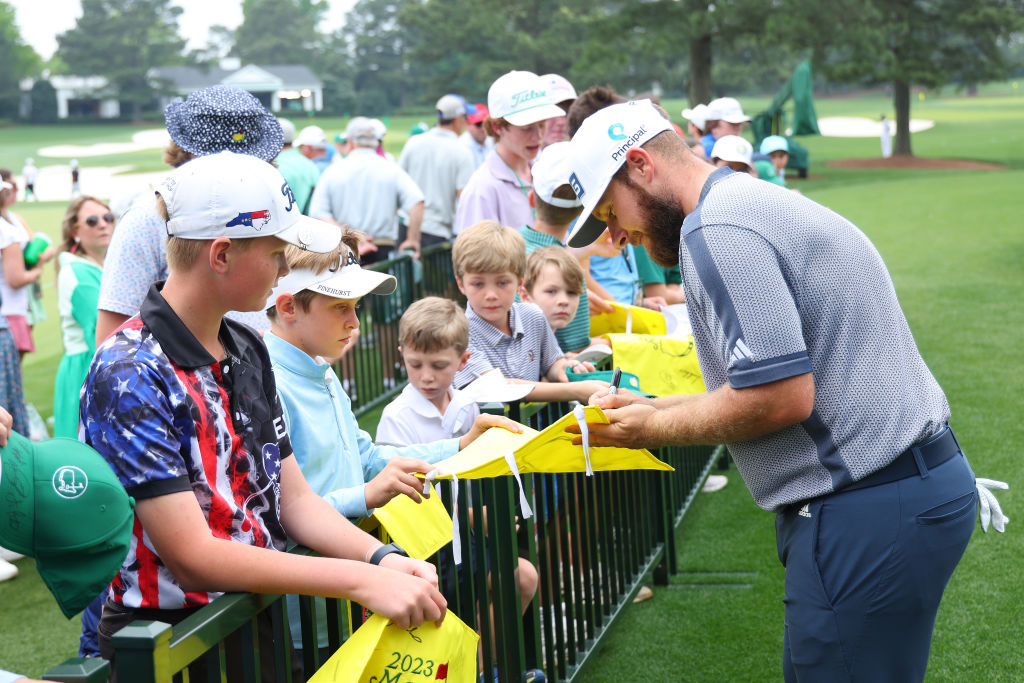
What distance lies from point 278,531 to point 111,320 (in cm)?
218

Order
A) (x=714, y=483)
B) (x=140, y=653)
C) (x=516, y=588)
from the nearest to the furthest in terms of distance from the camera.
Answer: (x=140, y=653)
(x=516, y=588)
(x=714, y=483)

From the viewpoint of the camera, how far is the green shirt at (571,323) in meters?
5.39

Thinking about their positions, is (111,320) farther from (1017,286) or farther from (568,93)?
(1017,286)

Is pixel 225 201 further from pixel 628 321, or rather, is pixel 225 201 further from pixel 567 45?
pixel 567 45

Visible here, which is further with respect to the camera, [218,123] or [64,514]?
[218,123]

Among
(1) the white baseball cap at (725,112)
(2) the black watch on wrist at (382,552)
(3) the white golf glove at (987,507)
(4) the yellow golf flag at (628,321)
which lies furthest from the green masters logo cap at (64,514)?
(1) the white baseball cap at (725,112)

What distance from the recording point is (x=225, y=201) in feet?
7.57

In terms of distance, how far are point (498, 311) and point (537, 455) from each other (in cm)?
185

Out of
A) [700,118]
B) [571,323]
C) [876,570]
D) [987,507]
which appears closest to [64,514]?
[876,570]

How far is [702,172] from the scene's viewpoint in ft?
9.07

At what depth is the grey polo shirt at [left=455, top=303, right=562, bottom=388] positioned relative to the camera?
4.69 m

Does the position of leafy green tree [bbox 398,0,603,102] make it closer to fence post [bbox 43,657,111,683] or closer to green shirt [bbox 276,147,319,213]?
green shirt [bbox 276,147,319,213]

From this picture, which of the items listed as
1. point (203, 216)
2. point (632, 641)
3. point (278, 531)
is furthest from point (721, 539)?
point (203, 216)

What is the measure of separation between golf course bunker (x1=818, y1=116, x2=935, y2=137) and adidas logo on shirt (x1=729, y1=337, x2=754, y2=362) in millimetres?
57341
